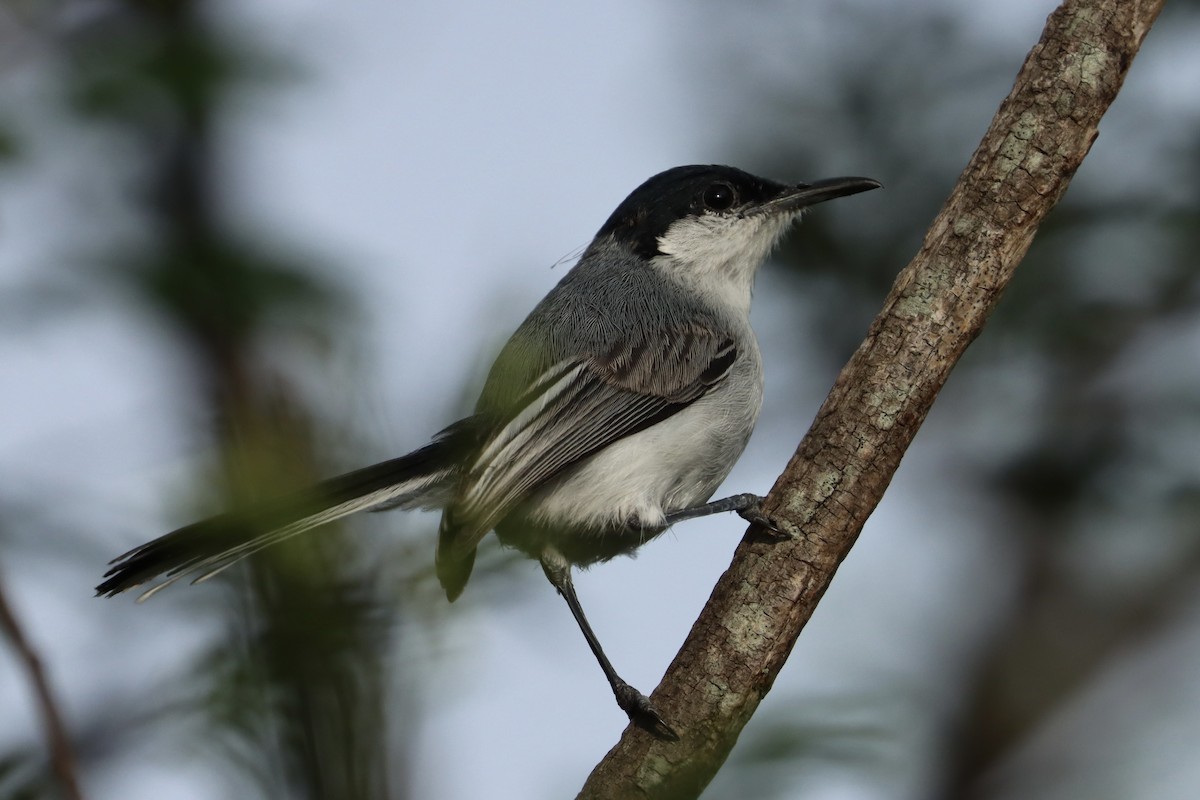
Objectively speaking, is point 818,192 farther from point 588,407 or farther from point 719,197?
point 588,407

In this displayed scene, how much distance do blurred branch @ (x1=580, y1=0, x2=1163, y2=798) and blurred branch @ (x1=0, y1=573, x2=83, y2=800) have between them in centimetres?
171

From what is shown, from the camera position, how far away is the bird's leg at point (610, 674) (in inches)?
94.9

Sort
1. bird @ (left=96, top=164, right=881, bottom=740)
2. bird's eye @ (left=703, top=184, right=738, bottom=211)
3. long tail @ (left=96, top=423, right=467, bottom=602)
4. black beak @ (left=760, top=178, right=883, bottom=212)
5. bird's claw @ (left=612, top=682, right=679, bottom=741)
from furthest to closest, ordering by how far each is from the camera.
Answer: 1. bird's eye @ (left=703, top=184, right=738, bottom=211)
2. black beak @ (left=760, top=178, right=883, bottom=212)
3. bird @ (left=96, top=164, right=881, bottom=740)
4. bird's claw @ (left=612, top=682, right=679, bottom=741)
5. long tail @ (left=96, top=423, right=467, bottom=602)

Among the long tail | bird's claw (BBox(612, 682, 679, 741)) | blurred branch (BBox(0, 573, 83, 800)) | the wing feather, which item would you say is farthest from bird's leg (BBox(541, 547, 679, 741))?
blurred branch (BBox(0, 573, 83, 800))

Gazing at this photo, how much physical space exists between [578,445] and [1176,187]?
A: 172 centimetres

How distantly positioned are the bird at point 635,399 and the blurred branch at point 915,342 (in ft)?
0.38

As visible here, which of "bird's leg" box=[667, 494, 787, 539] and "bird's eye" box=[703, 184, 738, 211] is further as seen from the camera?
"bird's eye" box=[703, 184, 738, 211]

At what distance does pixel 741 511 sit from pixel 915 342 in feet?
1.73

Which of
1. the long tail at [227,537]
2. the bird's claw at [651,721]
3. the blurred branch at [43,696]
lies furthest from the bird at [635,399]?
the blurred branch at [43,696]

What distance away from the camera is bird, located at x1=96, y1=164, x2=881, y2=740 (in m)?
3.12

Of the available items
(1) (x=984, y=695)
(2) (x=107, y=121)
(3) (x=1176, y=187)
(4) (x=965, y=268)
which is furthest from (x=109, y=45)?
(3) (x=1176, y=187)

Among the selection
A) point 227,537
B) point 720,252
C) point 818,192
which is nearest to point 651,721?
point 227,537

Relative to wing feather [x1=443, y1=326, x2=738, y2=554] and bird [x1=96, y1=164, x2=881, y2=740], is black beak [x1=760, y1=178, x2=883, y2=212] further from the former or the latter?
wing feather [x1=443, y1=326, x2=738, y2=554]

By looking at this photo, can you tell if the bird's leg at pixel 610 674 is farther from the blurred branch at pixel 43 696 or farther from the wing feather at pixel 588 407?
the blurred branch at pixel 43 696
